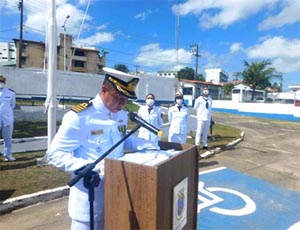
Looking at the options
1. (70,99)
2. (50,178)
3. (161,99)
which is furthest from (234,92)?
(50,178)

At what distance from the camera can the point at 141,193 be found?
136 centimetres

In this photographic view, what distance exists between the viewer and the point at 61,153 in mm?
1730

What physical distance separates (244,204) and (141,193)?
3612 mm

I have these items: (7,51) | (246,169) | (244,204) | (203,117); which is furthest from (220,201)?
(7,51)

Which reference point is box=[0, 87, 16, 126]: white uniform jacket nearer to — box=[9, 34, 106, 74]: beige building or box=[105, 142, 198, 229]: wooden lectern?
box=[105, 142, 198, 229]: wooden lectern

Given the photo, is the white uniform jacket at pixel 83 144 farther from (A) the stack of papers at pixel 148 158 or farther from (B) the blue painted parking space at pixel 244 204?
(B) the blue painted parking space at pixel 244 204

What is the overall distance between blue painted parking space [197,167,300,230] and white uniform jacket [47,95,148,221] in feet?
7.58

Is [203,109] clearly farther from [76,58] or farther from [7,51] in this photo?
[76,58]

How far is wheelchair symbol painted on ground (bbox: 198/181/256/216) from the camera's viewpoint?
415 cm

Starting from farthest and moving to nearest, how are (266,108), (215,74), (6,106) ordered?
1. (215,74)
2. (266,108)
3. (6,106)

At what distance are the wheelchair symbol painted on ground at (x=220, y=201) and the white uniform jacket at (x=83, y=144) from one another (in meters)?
2.75

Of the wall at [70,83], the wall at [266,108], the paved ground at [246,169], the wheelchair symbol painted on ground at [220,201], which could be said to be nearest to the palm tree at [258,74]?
the wall at [266,108]

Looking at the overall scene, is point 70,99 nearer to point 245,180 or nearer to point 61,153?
point 245,180

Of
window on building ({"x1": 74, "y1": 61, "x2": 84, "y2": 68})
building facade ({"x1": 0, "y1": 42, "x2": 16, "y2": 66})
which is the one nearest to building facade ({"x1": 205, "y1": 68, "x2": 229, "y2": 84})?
window on building ({"x1": 74, "y1": 61, "x2": 84, "y2": 68})
